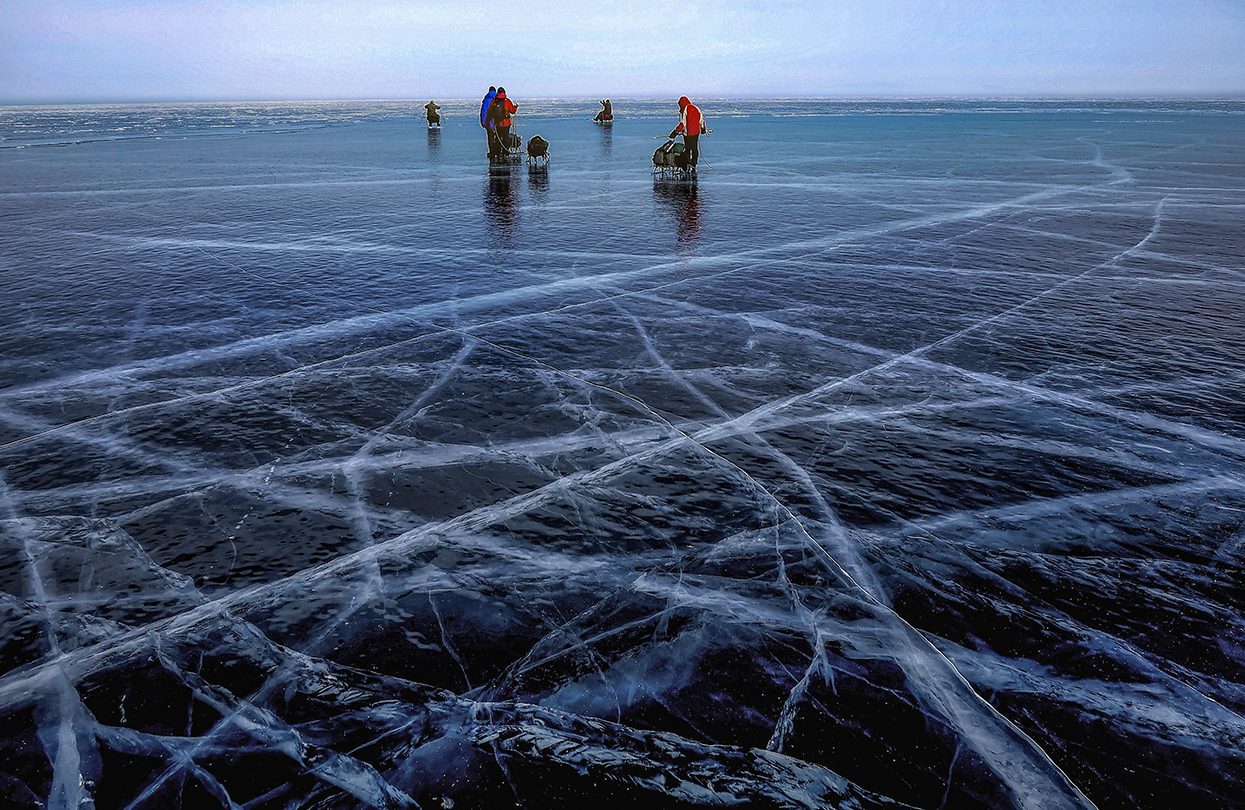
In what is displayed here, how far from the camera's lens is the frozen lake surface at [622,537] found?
4.32 metres

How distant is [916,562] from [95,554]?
7.06 metres

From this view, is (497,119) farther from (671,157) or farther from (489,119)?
(671,157)

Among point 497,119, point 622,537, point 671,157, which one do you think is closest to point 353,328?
point 622,537

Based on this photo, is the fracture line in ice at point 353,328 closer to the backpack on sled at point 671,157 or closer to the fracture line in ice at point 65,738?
the fracture line in ice at point 65,738

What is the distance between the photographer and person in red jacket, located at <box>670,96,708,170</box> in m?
25.4

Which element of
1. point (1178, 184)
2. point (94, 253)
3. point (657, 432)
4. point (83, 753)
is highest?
point (1178, 184)

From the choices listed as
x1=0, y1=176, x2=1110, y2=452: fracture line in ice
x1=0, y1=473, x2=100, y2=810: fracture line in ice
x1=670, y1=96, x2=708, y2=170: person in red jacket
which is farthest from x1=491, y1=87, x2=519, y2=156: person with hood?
x1=0, y1=473, x2=100, y2=810: fracture line in ice

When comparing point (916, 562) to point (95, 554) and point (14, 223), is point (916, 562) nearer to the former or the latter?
point (95, 554)

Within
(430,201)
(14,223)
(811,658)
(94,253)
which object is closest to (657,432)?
(811,658)

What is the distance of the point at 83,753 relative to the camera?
4305mm

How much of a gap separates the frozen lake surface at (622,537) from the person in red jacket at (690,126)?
43.4 ft

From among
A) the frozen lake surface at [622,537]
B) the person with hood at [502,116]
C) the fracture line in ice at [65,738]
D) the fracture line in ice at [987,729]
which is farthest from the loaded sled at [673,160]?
the fracture line in ice at [65,738]

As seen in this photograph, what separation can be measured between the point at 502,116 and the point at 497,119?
279 millimetres

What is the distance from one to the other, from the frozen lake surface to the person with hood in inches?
743
